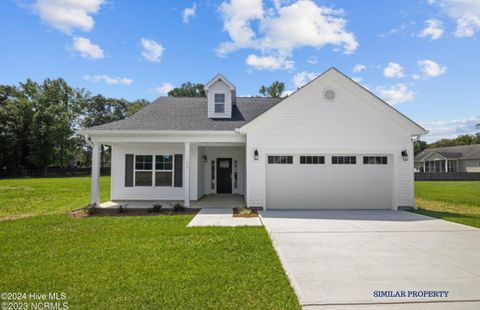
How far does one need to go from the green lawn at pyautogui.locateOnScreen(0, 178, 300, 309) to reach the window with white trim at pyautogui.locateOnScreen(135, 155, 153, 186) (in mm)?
5628

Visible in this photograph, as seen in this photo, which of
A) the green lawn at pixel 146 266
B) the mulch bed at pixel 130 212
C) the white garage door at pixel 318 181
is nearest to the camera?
the green lawn at pixel 146 266

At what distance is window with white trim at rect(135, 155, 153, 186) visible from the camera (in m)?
13.8

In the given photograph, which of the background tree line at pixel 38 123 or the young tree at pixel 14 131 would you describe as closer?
the young tree at pixel 14 131

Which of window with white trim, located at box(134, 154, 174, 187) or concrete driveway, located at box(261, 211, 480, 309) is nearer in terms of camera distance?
concrete driveway, located at box(261, 211, 480, 309)

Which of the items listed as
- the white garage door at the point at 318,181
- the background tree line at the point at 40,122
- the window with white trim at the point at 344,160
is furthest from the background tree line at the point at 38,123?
the window with white trim at the point at 344,160

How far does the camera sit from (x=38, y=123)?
1633 inches

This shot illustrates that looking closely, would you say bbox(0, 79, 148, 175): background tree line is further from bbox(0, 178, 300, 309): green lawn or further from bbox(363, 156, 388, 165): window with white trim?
bbox(363, 156, 388, 165): window with white trim

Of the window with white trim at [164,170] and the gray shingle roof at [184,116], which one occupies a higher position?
the gray shingle roof at [184,116]

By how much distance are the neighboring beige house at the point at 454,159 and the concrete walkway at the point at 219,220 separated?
42867 mm

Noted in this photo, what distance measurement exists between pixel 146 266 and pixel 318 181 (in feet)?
26.8

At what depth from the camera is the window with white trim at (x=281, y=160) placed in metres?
11.4

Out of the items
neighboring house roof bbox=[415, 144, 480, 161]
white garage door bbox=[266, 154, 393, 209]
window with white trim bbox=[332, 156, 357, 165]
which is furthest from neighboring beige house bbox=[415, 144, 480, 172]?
window with white trim bbox=[332, 156, 357, 165]

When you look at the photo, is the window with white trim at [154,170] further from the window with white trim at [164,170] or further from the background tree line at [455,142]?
the background tree line at [455,142]

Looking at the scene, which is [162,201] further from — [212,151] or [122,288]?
[122,288]
